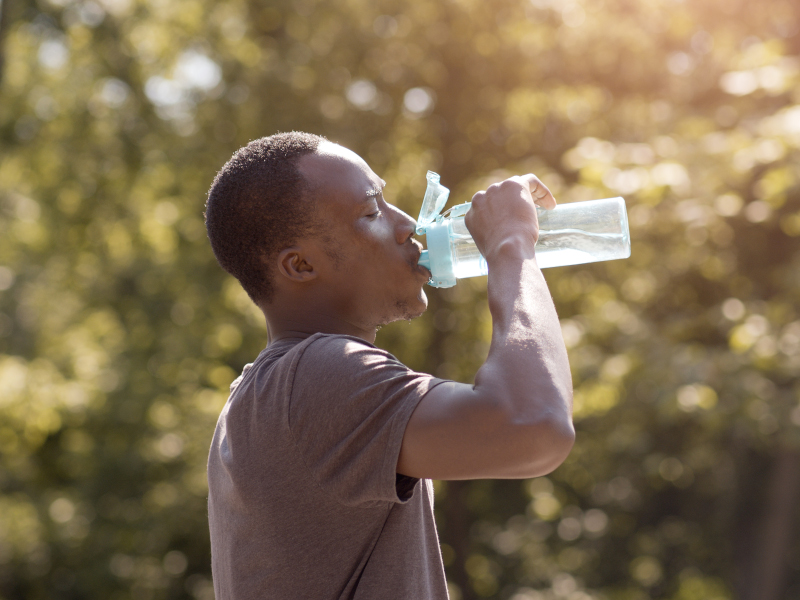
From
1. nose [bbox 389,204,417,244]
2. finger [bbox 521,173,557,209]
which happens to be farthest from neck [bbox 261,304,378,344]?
finger [bbox 521,173,557,209]

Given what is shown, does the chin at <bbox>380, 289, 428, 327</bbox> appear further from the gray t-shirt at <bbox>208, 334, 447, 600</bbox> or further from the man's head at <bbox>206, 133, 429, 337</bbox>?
the gray t-shirt at <bbox>208, 334, 447, 600</bbox>

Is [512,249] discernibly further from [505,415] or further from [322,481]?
[322,481]

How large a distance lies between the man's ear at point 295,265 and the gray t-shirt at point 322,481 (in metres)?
0.16

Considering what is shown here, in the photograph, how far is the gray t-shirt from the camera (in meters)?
1.30

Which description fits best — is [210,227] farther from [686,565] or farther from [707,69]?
[686,565]

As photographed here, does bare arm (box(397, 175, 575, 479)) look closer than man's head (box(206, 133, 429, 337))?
Yes

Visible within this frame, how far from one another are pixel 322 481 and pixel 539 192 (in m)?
0.86

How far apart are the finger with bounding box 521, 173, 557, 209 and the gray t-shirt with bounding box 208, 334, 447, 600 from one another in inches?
22.7

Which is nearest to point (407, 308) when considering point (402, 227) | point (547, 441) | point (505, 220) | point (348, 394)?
point (402, 227)

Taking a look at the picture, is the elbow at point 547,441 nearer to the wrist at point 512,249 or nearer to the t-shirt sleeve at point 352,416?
the t-shirt sleeve at point 352,416

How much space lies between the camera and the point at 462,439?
4.03 feet

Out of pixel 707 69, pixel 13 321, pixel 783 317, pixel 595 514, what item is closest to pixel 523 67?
pixel 707 69

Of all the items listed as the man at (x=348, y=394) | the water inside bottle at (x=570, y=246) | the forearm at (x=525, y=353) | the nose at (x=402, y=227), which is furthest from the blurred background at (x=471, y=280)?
the forearm at (x=525, y=353)

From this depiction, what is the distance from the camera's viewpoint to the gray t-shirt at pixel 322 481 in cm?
130
